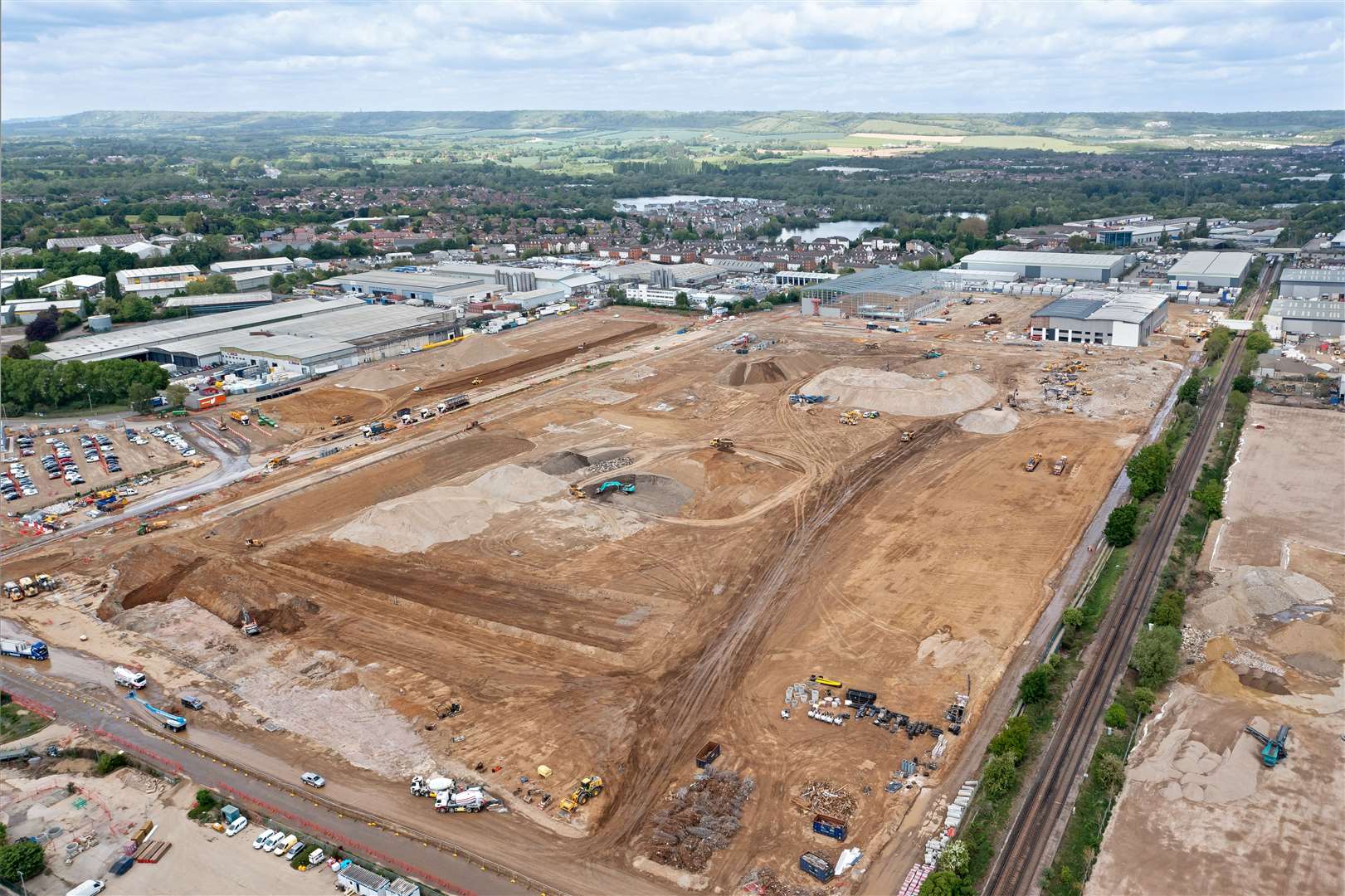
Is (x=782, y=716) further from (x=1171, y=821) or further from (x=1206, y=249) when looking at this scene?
(x=1206, y=249)

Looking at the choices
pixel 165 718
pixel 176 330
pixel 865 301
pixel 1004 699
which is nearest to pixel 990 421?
pixel 1004 699

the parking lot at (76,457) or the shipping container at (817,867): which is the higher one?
the parking lot at (76,457)

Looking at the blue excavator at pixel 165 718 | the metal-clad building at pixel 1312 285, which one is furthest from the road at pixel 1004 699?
the metal-clad building at pixel 1312 285

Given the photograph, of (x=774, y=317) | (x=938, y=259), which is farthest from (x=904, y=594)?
(x=938, y=259)

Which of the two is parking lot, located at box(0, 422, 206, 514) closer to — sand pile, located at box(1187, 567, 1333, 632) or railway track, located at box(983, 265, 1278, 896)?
railway track, located at box(983, 265, 1278, 896)

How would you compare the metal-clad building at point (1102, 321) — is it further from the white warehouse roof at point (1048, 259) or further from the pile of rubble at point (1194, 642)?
the pile of rubble at point (1194, 642)

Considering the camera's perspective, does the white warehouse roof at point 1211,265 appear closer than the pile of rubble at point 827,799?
No
